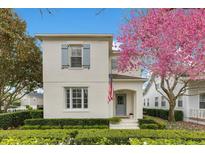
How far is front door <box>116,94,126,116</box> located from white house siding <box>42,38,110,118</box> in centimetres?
298

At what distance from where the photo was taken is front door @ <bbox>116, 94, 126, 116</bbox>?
1510cm

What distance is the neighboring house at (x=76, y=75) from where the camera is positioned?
12117 mm

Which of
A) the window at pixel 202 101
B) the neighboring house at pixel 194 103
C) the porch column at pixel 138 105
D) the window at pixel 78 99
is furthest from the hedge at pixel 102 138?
the window at pixel 202 101

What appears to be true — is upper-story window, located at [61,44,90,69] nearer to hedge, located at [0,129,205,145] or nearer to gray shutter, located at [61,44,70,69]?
gray shutter, located at [61,44,70,69]

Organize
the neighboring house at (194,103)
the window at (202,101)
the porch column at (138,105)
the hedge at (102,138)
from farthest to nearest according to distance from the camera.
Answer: the window at (202,101) < the neighboring house at (194,103) < the porch column at (138,105) < the hedge at (102,138)

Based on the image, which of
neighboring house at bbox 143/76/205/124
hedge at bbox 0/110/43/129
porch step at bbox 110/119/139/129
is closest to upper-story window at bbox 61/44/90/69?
hedge at bbox 0/110/43/129

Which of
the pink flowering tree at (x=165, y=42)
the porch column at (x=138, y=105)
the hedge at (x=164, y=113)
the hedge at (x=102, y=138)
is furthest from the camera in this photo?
the hedge at (x=164, y=113)

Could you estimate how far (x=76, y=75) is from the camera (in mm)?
12195

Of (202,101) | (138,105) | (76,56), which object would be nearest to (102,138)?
(76,56)

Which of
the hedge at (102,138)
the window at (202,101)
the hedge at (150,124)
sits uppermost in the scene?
the window at (202,101)

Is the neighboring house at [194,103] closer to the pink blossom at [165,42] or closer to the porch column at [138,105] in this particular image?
the porch column at [138,105]

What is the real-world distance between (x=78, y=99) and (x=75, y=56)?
2268 millimetres

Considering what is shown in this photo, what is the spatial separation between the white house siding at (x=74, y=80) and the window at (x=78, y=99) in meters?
0.24

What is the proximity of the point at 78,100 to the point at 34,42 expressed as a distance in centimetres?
544
